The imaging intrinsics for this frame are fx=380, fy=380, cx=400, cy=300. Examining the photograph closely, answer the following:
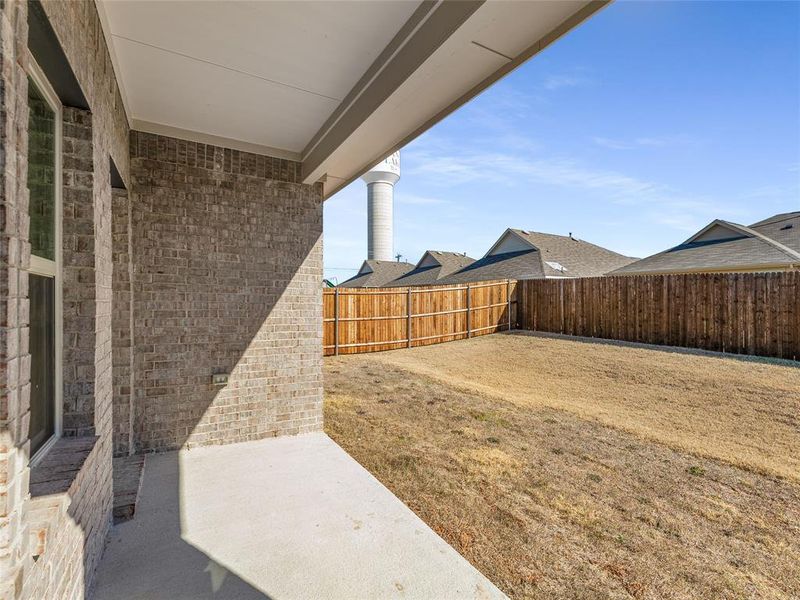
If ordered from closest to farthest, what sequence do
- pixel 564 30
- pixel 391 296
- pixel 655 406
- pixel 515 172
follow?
pixel 564 30 → pixel 655 406 → pixel 391 296 → pixel 515 172

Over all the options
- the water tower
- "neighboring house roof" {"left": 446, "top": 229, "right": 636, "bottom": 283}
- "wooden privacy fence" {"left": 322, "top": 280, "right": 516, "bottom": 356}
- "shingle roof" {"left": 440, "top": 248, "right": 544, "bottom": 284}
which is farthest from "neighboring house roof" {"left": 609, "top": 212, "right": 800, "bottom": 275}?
the water tower

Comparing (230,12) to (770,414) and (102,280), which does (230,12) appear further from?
(770,414)

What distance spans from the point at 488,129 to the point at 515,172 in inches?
273

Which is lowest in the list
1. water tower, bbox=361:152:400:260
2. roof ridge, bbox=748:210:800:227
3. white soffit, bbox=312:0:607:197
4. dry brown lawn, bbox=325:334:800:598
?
dry brown lawn, bbox=325:334:800:598

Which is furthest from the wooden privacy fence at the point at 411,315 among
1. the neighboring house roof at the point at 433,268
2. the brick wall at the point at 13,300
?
the brick wall at the point at 13,300

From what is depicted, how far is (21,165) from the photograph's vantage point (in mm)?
1146

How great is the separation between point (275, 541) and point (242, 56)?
3.20m

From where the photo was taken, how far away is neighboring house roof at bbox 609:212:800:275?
11.0 meters

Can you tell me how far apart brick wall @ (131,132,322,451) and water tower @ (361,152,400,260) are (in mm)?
27332

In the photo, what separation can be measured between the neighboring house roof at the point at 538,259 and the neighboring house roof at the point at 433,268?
0.95 metres

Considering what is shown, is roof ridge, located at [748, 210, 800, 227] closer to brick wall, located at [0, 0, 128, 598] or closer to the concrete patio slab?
the concrete patio slab

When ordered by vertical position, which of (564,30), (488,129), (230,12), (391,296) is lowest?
(391,296)

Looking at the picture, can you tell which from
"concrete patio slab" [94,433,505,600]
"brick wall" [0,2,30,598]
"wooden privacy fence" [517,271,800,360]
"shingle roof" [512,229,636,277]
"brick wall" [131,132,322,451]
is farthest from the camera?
"shingle roof" [512,229,636,277]

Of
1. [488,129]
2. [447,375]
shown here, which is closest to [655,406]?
[447,375]
